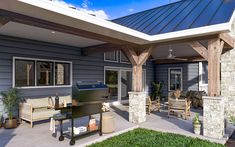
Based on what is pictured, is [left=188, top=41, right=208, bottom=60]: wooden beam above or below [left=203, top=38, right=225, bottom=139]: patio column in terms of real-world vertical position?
above

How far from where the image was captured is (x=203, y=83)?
11805 mm

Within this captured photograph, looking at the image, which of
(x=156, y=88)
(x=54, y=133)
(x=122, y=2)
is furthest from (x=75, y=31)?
(x=122, y=2)

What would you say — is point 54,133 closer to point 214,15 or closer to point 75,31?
point 75,31

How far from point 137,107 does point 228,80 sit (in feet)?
12.4

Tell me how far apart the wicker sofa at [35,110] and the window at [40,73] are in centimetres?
80

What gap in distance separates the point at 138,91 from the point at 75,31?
9.86 feet

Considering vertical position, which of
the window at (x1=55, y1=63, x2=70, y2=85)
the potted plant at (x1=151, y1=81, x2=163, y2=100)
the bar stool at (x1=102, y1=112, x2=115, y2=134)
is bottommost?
the bar stool at (x1=102, y1=112, x2=115, y2=134)

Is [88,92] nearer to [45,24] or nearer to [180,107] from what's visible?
[45,24]

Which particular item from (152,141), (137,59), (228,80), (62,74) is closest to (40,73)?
(62,74)

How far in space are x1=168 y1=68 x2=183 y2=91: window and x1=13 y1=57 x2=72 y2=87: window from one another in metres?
7.29

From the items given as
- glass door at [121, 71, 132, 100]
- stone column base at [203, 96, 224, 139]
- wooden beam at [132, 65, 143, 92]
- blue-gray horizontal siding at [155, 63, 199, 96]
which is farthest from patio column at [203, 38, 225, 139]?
blue-gray horizontal siding at [155, 63, 199, 96]

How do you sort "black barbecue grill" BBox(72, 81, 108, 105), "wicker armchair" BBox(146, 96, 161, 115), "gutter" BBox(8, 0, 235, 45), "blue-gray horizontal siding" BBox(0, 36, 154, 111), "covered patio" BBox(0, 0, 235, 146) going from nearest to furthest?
"gutter" BBox(8, 0, 235, 45)
"covered patio" BBox(0, 0, 235, 146)
"black barbecue grill" BBox(72, 81, 108, 105)
"blue-gray horizontal siding" BBox(0, 36, 154, 111)
"wicker armchair" BBox(146, 96, 161, 115)

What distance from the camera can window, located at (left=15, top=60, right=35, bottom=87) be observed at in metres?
6.72

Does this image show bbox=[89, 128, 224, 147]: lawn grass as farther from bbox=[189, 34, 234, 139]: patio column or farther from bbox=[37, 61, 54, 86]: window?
bbox=[37, 61, 54, 86]: window
